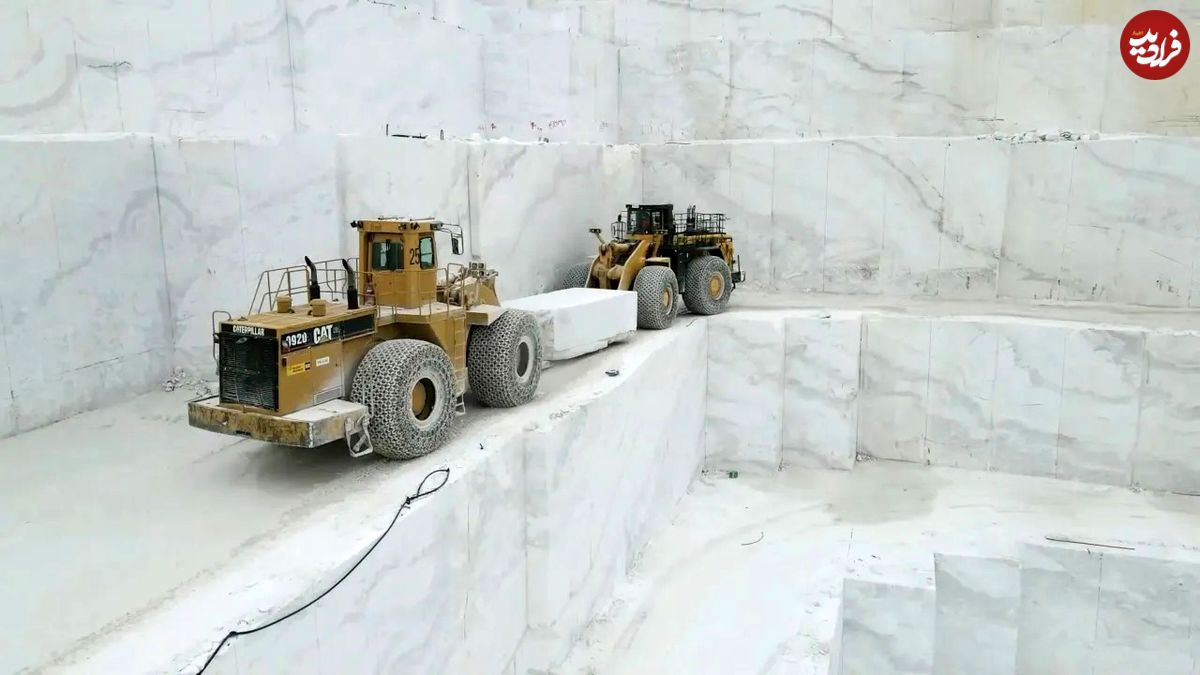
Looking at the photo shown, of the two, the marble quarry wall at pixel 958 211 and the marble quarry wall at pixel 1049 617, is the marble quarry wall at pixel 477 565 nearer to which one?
the marble quarry wall at pixel 1049 617

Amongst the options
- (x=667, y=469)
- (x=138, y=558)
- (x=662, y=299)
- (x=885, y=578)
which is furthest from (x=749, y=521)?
(x=138, y=558)

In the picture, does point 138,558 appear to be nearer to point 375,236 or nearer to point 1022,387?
point 375,236

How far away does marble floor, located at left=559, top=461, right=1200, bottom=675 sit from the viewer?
24.1ft

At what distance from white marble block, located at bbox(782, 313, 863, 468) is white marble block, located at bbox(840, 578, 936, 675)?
344 centimetres

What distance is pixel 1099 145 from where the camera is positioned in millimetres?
12703

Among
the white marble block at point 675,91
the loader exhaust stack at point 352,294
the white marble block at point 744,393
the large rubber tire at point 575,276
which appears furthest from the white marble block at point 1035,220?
the loader exhaust stack at point 352,294

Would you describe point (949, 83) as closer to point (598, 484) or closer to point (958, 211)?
point (958, 211)

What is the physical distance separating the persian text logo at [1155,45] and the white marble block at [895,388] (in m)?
6.01

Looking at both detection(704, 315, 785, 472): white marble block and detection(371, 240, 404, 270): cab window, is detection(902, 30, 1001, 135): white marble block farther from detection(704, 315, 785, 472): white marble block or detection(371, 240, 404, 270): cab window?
detection(371, 240, 404, 270): cab window

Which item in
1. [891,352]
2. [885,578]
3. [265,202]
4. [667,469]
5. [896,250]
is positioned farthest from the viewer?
[896,250]

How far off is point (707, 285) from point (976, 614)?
5.12 meters

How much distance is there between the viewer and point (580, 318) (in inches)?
348

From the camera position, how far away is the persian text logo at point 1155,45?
13375mm

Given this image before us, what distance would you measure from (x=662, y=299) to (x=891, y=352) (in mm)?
3544
